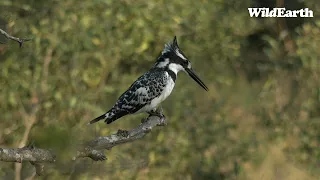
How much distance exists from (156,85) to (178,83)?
3.15m

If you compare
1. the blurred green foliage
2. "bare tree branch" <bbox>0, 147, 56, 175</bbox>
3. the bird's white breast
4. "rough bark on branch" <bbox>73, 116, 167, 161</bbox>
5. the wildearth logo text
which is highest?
the wildearth logo text

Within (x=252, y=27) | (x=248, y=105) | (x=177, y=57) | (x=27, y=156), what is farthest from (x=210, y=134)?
(x=27, y=156)

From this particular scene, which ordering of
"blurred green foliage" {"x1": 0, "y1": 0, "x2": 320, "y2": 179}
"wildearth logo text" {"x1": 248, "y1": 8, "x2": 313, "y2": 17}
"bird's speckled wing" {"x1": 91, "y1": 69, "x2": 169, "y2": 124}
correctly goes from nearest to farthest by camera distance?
"bird's speckled wing" {"x1": 91, "y1": 69, "x2": 169, "y2": 124} < "blurred green foliage" {"x1": 0, "y1": 0, "x2": 320, "y2": 179} < "wildearth logo text" {"x1": 248, "y1": 8, "x2": 313, "y2": 17}

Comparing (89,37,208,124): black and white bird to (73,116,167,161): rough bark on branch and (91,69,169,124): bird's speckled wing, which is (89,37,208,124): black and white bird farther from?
(73,116,167,161): rough bark on branch

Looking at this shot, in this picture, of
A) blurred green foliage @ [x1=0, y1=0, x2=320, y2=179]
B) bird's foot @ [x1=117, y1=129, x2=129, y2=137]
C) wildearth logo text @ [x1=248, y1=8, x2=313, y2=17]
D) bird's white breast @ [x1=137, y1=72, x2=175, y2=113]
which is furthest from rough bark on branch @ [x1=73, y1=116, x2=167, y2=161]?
wildearth logo text @ [x1=248, y1=8, x2=313, y2=17]

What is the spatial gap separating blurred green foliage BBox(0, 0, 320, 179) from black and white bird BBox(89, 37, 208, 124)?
6.00ft

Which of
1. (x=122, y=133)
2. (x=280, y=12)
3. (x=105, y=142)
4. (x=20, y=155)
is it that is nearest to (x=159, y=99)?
(x=122, y=133)

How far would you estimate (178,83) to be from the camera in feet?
26.8

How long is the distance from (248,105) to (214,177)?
1350mm

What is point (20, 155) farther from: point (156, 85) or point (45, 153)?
point (156, 85)

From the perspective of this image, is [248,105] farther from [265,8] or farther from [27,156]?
[27,156]

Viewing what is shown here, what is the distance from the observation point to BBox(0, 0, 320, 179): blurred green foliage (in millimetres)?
7371

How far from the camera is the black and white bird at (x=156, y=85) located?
16.1ft

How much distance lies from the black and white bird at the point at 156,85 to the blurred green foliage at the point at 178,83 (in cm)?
183
